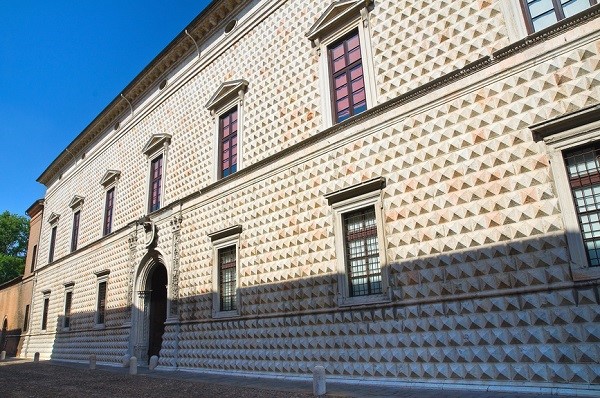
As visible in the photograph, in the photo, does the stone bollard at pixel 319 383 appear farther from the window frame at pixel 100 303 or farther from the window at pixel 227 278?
the window frame at pixel 100 303

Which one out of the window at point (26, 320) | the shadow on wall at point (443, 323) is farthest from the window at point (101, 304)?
the window at point (26, 320)

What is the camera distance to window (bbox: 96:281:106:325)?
1661cm

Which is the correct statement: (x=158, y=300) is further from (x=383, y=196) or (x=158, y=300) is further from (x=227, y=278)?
(x=383, y=196)

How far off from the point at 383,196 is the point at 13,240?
4825 centimetres

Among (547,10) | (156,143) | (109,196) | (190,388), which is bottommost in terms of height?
(190,388)

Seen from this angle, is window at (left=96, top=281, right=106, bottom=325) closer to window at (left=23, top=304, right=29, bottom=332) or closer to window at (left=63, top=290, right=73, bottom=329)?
window at (left=63, top=290, right=73, bottom=329)

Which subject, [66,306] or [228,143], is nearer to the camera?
[228,143]

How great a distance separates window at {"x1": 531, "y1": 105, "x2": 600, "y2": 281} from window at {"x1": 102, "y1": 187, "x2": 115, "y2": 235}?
16.2m

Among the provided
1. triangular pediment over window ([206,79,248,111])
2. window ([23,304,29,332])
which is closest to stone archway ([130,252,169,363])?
triangular pediment over window ([206,79,248,111])

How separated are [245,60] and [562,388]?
32.9ft

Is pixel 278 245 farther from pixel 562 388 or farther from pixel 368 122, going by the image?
pixel 562 388

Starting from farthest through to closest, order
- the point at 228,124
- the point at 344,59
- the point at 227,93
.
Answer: the point at 228,124 < the point at 227,93 < the point at 344,59

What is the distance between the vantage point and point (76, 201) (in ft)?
67.7

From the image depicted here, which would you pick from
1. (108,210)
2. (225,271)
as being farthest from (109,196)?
(225,271)
